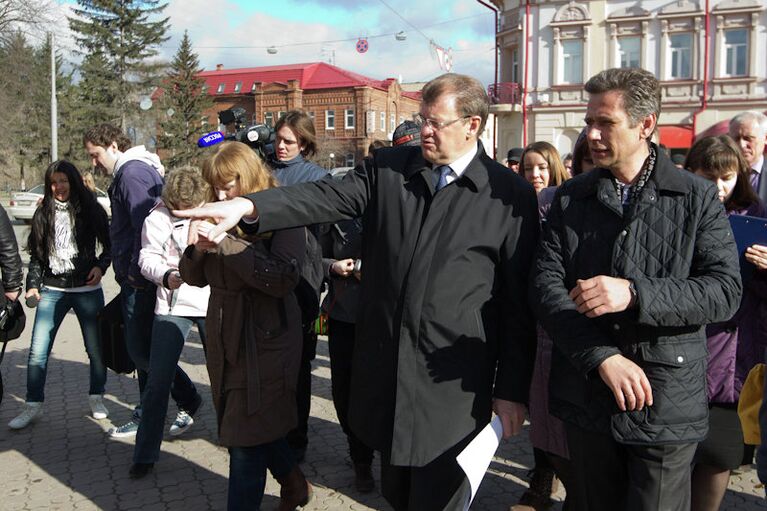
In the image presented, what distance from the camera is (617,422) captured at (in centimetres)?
255

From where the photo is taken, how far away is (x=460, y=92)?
9.36 ft

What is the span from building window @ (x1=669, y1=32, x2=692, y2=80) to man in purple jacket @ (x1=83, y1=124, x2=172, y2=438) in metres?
29.5

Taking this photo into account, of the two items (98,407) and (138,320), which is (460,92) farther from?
(98,407)

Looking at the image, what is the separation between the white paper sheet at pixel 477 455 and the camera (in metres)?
2.60

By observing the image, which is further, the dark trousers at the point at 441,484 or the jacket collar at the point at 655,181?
the dark trousers at the point at 441,484

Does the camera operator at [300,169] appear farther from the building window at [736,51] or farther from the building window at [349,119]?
the building window at [349,119]

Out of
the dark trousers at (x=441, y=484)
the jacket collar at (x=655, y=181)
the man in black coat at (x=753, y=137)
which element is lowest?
the dark trousers at (x=441, y=484)

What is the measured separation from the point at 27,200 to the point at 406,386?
26.0m

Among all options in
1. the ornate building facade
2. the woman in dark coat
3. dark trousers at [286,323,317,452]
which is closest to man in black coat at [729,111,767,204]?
the woman in dark coat

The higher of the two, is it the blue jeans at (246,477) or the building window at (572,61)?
the building window at (572,61)

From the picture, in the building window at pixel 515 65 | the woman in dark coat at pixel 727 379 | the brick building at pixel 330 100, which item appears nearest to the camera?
the woman in dark coat at pixel 727 379

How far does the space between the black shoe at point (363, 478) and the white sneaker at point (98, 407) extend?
93.4 inches

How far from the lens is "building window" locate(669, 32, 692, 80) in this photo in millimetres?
30188

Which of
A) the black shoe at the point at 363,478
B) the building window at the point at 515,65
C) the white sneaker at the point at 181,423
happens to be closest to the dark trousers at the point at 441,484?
the black shoe at the point at 363,478
